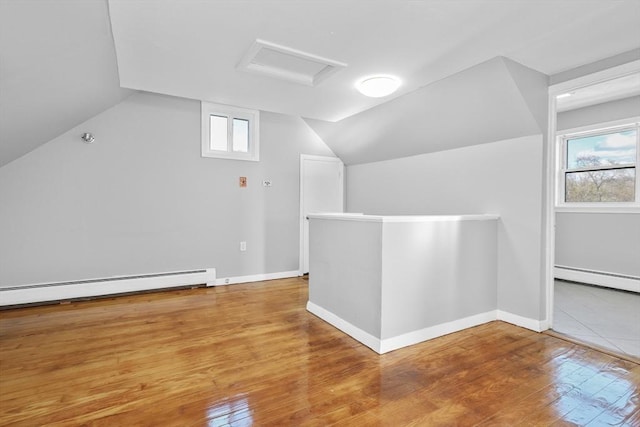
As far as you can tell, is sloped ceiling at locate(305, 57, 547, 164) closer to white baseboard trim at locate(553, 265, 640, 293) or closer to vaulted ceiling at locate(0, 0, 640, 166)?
vaulted ceiling at locate(0, 0, 640, 166)

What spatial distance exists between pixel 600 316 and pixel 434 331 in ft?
6.35

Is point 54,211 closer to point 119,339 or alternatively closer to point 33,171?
point 33,171

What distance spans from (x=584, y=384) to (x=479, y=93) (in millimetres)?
2373

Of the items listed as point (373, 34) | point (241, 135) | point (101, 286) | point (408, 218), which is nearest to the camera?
point (373, 34)

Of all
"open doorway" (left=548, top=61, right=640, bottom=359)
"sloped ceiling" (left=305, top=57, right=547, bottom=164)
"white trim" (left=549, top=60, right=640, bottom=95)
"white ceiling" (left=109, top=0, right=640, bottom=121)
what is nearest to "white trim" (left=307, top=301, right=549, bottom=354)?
"open doorway" (left=548, top=61, right=640, bottom=359)

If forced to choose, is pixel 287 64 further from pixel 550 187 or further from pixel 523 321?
pixel 523 321

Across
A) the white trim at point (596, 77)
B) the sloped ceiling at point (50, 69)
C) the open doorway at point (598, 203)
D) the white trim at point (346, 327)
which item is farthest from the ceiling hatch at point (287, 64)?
the open doorway at point (598, 203)

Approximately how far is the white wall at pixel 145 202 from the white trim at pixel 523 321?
2931 mm

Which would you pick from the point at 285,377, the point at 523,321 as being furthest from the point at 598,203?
the point at 285,377

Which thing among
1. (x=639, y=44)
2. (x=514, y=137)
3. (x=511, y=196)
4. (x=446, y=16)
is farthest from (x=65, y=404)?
(x=639, y=44)

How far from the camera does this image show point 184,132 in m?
4.20

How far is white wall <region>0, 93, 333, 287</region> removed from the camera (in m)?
3.49

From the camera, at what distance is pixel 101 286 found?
375 cm

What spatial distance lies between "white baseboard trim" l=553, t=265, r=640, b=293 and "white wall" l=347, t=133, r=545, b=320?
1923 millimetres
